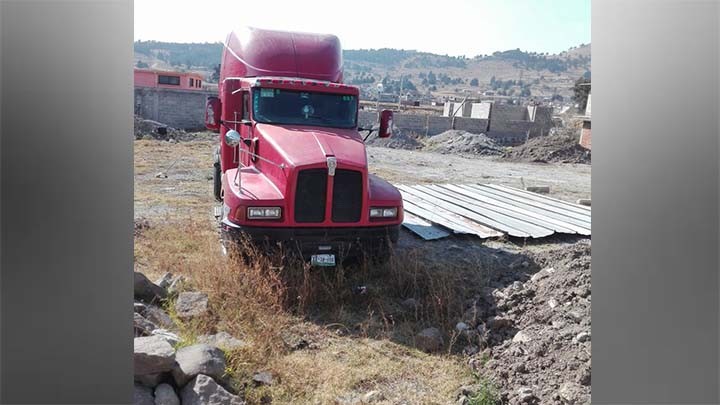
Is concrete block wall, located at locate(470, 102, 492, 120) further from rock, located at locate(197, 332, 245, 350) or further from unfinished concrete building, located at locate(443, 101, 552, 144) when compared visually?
rock, located at locate(197, 332, 245, 350)

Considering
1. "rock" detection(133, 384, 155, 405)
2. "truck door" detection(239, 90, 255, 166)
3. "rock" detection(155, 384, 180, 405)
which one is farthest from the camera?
"truck door" detection(239, 90, 255, 166)

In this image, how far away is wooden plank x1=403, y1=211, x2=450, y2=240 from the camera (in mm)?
9430

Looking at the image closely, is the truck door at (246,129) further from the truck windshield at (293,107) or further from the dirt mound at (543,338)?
the dirt mound at (543,338)

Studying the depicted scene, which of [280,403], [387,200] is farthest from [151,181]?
[280,403]

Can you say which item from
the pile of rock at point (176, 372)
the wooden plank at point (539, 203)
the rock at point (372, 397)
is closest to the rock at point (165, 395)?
the pile of rock at point (176, 372)

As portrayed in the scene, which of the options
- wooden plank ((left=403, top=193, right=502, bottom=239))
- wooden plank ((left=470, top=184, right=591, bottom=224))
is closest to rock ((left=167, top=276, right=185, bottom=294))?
wooden plank ((left=403, top=193, right=502, bottom=239))

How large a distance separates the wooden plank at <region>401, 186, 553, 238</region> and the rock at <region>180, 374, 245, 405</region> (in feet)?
20.3

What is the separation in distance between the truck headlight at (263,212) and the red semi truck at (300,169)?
0.01 metres

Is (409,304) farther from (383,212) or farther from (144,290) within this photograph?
(144,290)

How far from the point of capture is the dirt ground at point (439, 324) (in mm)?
4773

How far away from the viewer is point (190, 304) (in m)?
5.95
